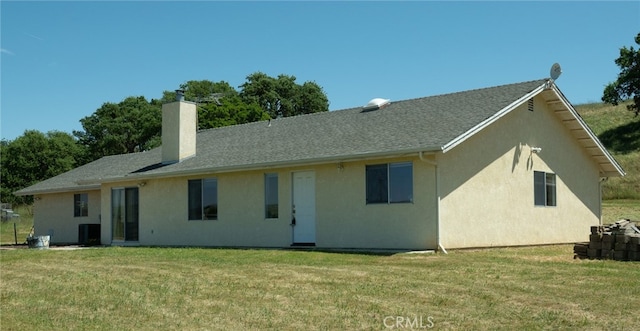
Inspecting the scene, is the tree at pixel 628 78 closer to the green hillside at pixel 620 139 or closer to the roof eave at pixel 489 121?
the green hillside at pixel 620 139

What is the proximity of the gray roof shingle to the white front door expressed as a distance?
2.30ft

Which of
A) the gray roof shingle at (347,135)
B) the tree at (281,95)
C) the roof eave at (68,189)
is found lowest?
the roof eave at (68,189)

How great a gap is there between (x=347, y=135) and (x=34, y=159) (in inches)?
2176

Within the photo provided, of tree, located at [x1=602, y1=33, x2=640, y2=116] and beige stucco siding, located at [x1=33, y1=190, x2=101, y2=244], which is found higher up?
tree, located at [x1=602, y1=33, x2=640, y2=116]

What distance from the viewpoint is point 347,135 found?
1980 centimetres

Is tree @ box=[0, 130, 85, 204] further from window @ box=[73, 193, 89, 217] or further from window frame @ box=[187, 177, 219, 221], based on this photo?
window frame @ box=[187, 177, 219, 221]

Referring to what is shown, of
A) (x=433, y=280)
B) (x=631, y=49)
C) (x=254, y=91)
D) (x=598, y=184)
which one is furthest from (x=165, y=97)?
(x=433, y=280)

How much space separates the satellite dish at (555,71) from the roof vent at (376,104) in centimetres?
510

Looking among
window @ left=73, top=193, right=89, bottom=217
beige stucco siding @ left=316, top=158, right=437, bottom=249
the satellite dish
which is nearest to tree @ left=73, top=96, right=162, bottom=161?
window @ left=73, top=193, right=89, bottom=217

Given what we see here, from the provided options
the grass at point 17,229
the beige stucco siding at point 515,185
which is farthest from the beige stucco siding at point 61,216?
the beige stucco siding at point 515,185

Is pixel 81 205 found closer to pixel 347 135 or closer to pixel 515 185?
pixel 347 135

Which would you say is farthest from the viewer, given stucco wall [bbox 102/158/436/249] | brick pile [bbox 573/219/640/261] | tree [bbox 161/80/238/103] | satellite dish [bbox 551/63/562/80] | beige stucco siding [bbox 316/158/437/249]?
tree [bbox 161/80/238/103]

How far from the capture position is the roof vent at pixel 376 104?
72.6 feet

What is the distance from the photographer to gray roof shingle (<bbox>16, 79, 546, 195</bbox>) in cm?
1744
